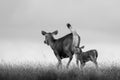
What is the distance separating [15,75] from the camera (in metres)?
10.4

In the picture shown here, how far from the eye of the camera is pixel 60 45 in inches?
577

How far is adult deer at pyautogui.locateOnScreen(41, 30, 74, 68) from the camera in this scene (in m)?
14.3

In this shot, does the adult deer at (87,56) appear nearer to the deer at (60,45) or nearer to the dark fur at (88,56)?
the dark fur at (88,56)

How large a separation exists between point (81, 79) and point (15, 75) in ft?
6.23

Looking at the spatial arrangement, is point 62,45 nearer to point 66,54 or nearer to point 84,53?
point 66,54

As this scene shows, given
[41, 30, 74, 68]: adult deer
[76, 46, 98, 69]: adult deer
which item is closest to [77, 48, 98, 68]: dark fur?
[76, 46, 98, 69]: adult deer

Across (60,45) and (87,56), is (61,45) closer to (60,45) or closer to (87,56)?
(60,45)

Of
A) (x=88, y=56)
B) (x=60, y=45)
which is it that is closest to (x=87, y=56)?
(x=88, y=56)

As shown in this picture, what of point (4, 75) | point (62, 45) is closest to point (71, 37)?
point (62, 45)

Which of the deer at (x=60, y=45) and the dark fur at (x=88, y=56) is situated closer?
the deer at (x=60, y=45)

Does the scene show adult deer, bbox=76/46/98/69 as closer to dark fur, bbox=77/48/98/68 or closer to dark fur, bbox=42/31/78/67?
dark fur, bbox=77/48/98/68

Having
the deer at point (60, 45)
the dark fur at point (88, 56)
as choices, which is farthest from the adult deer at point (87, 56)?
the deer at point (60, 45)

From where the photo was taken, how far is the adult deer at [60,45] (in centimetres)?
1432

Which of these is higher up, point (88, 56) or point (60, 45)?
point (60, 45)
